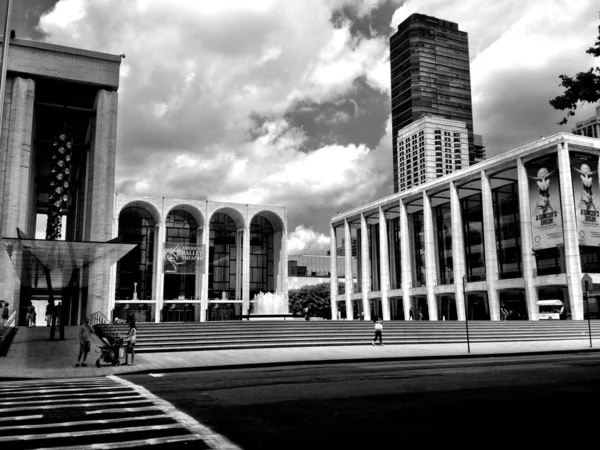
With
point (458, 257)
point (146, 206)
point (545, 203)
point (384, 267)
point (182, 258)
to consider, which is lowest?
point (458, 257)

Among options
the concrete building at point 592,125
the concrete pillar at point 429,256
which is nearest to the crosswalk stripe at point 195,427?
the concrete building at point 592,125

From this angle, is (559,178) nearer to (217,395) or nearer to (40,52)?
(40,52)

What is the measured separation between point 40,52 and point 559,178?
155 feet

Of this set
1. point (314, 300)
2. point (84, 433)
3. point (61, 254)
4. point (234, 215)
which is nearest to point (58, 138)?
point (61, 254)

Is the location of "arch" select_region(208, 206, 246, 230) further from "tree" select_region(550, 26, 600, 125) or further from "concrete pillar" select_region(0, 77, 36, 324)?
"tree" select_region(550, 26, 600, 125)

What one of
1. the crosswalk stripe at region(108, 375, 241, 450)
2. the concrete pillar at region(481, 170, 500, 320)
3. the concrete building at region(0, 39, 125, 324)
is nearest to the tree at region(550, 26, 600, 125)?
the crosswalk stripe at region(108, 375, 241, 450)

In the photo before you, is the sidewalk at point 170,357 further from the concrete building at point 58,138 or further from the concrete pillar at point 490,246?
the concrete pillar at point 490,246

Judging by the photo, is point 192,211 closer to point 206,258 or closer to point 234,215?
point 234,215

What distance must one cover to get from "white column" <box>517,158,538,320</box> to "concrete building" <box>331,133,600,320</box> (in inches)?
3.9

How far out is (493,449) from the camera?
609 centimetres

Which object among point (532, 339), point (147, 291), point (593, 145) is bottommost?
point (532, 339)

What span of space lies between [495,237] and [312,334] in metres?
41.1

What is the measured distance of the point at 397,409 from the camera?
28.9ft

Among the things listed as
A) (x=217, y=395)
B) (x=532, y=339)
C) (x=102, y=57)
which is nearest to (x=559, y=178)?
(x=532, y=339)
